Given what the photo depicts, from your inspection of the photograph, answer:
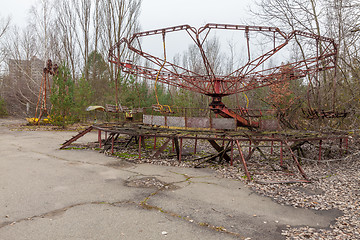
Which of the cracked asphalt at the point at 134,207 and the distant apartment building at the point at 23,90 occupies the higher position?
the distant apartment building at the point at 23,90

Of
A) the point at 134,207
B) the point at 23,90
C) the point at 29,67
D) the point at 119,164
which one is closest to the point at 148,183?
the point at 134,207

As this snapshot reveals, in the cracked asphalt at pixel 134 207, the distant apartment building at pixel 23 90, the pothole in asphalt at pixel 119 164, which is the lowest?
the cracked asphalt at pixel 134 207

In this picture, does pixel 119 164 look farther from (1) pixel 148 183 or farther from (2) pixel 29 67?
(2) pixel 29 67

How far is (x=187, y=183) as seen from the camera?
6.50 meters

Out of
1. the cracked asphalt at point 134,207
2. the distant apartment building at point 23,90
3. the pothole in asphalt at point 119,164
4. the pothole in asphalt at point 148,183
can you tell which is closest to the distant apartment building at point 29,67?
the distant apartment building at point 23,90

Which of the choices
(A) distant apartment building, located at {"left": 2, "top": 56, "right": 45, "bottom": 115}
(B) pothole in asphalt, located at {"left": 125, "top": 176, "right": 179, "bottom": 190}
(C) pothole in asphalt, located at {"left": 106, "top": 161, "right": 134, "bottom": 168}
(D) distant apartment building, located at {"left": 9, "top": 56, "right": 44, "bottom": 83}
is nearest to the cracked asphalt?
(B) pothole in asphalt, located at {"left": 125, "top": 176, "right": 179, "bottom": 190}

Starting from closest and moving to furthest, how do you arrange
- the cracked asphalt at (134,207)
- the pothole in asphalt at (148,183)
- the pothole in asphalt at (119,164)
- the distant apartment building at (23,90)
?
the cracked asphalt at (134,207), the pothole in asphalt at (148,183), the pothole in asphalt at (119,164), the distant apartment building at (23,90)

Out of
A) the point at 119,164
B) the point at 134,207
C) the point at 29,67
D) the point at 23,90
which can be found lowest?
the point at 134,207

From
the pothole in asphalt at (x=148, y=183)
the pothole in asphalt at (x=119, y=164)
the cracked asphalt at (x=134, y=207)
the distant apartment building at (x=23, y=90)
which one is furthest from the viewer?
the distant apartment building at (x=23, y=90)

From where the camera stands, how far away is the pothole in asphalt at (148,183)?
20.1ft

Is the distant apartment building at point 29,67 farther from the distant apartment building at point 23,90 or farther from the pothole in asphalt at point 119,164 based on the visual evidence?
the pothole in asphalt at point 119,164

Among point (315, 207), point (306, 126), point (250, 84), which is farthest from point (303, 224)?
point (306, 126)

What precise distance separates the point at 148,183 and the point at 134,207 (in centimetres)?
153

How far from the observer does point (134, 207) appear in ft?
15.8
